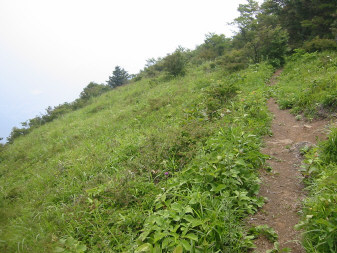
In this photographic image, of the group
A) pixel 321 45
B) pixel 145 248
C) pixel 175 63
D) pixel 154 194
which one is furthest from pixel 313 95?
pixel 175 63

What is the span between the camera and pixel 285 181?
289 centimetres

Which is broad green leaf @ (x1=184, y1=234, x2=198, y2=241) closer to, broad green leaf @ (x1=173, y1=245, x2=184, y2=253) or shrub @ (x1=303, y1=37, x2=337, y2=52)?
broad green leaf @ (x1=173, y1=245, x2=184, y2=253)

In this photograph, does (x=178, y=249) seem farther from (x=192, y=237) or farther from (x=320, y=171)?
(x=320, y=171)

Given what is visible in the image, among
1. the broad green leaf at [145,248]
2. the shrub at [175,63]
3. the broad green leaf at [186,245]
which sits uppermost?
the shrub at [175,63]

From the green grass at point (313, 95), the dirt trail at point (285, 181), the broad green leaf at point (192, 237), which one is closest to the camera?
the broad green leaf at point (192, 237)

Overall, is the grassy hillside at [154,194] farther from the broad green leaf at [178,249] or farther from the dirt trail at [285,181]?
the dirt trail at [285,181]

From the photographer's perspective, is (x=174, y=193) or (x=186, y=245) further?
(x=174, y=193)

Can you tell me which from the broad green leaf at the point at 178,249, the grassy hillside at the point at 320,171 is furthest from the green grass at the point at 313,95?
the broad green leaf at the point at 178,249

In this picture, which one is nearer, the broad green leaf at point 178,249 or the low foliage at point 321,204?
A: the low foliage at point 321,204

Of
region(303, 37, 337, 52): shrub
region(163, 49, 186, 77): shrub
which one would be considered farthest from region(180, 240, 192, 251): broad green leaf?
region(163, 49, 186, 77): shrub

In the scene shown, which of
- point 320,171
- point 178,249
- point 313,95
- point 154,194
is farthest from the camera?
point 313,95

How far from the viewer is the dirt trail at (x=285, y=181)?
2.11 metres

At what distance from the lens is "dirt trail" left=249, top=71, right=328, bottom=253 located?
6.93 feet

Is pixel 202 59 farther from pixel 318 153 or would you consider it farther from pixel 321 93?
pixel 318 153
